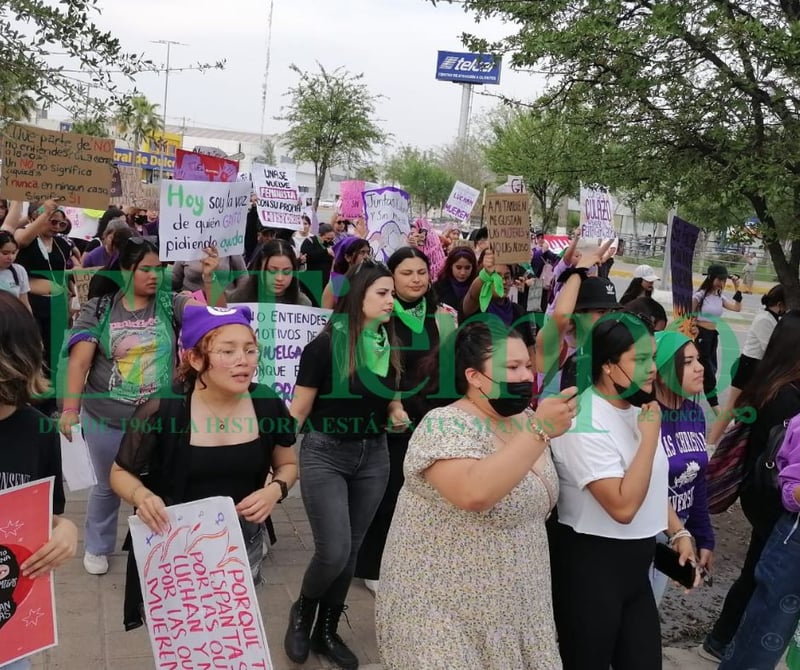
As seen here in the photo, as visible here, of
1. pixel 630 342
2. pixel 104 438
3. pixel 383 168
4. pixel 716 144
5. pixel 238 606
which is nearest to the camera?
pixel 238 606

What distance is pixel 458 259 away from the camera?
21.2 feet

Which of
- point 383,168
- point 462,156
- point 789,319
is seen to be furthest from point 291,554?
point 383,168

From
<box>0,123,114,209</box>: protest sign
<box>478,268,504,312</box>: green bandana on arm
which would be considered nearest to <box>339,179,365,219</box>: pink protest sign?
<box>0,123,114,209</box>: protest sign

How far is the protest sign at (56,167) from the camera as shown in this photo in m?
5.80

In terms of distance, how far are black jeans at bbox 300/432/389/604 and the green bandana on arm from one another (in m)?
2.50

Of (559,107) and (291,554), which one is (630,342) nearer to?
(291,554)

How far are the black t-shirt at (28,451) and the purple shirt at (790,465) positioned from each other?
2.78 meters

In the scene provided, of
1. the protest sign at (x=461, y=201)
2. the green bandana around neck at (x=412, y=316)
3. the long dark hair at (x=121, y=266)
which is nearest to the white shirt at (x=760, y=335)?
the green bandana around neck at (x=412, y=316)

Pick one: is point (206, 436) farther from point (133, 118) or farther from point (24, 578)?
point (133, 118)

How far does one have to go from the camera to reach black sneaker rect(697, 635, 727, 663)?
416cm

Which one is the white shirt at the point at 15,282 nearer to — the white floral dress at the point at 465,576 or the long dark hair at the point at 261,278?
the long dark hair at the point at 261,278

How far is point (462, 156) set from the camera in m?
53.5

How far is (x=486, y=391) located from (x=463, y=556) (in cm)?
52

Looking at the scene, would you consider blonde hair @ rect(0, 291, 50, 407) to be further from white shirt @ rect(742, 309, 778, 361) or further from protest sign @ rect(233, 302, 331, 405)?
white shirt @ rect(742, 309, 778, 361)
